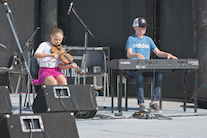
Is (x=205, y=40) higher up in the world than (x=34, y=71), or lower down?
higher up

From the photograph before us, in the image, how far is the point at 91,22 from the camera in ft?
23.0

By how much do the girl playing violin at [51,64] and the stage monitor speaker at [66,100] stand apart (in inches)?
23.4

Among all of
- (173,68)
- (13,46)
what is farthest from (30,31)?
(173,68)

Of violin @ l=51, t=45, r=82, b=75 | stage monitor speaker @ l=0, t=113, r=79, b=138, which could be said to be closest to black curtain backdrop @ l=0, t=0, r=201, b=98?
violin @ l=51, t=45, r=82, b=75

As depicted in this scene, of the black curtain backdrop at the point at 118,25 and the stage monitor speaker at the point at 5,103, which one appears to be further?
the black curtain backdrop at the point at 118,25

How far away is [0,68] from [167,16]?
119 inches

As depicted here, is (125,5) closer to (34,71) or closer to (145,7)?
(145,7)

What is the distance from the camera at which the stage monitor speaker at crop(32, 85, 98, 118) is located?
3135 millimetres

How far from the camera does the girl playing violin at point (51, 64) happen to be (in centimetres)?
386

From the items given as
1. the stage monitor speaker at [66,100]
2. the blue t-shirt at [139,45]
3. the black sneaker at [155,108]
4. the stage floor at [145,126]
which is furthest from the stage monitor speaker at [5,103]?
the black sneaker at [155,108]

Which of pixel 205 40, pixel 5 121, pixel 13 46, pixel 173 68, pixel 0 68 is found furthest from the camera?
pixel 13 46

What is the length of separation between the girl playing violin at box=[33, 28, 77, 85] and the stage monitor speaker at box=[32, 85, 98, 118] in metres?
0.59

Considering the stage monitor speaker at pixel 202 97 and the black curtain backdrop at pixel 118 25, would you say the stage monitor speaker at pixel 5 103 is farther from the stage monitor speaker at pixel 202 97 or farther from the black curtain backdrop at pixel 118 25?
the black curtain backdrop at pixel 118 25

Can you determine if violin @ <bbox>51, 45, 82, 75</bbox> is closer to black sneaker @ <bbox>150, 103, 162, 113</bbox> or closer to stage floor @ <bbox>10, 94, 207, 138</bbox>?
stage floor @ <bbox>10, 94, 207, 138</bbox>
